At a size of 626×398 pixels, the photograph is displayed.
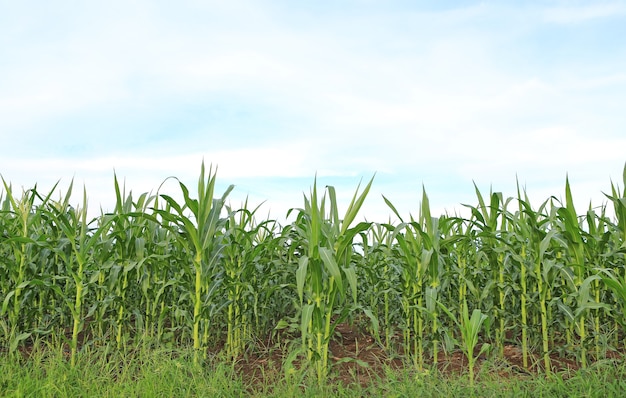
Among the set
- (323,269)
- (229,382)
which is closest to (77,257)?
(229,382)

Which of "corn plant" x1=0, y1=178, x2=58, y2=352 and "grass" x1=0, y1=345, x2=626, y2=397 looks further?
"corn plant" x1=0, y1=178, x2=58, y2=352

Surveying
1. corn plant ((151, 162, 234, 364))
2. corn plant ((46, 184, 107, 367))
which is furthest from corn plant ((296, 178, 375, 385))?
corn plant ((46, 184, 107, 367))

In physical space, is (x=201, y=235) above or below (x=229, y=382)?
above

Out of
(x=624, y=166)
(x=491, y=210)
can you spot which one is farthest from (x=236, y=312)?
(x=624, y=166)

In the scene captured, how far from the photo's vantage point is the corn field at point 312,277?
4621 mm

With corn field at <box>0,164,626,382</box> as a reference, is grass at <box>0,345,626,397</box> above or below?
below

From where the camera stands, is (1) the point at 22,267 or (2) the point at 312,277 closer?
(2) the point at 312,277

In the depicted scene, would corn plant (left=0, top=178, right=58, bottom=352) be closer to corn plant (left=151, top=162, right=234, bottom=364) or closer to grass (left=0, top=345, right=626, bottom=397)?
grass (left=0, top=345, right=626, bottom=397)

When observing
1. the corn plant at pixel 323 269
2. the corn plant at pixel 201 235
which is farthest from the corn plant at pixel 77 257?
the corn plant at pixel 323 269

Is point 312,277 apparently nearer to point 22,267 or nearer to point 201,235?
point 201,235

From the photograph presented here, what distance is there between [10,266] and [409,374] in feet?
13.8

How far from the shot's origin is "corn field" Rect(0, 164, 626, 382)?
182 inches

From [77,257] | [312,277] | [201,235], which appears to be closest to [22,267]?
[77,257]

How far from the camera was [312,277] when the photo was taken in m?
4.42
